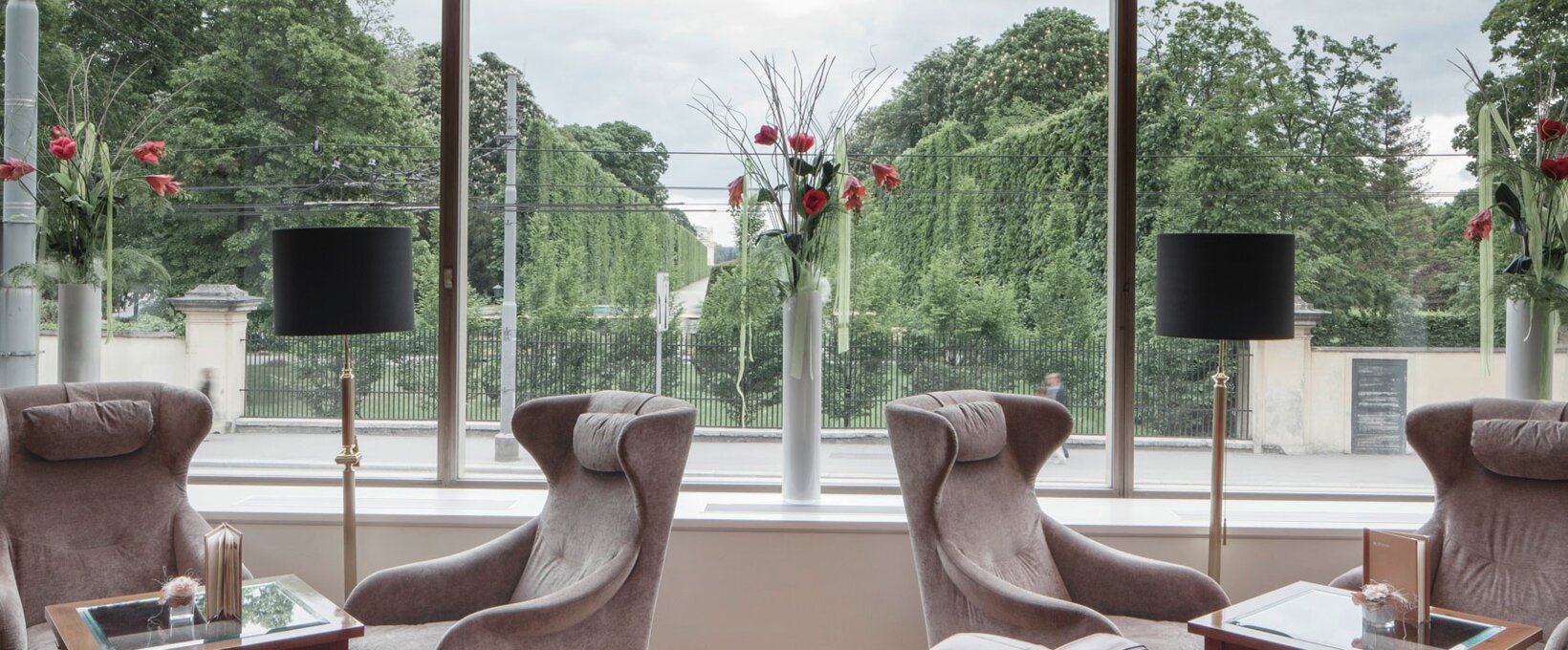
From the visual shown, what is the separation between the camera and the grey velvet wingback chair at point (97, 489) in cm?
271

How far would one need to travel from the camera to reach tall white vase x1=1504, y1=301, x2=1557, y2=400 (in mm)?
3244

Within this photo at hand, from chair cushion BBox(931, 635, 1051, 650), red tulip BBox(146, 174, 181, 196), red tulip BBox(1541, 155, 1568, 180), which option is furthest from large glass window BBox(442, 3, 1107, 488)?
chair cushion BBox(931, 635, 1051, 650)

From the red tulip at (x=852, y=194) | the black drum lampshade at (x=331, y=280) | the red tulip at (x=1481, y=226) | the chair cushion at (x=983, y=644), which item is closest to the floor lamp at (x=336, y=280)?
the black drum lampshade at (x=331, y=280)

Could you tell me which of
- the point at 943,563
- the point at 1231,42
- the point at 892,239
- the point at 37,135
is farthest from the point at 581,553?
the point at 1231,42

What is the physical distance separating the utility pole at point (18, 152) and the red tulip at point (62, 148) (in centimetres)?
39

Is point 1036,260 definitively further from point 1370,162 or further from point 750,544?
point 750,544

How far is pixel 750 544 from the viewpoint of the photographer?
3129 millimetres

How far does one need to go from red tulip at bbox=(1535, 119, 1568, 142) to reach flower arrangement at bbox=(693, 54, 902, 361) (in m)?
2.04

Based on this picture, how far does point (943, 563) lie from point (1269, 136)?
206 cm

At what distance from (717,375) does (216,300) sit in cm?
182

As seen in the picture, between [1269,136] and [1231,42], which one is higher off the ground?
[1231,42]

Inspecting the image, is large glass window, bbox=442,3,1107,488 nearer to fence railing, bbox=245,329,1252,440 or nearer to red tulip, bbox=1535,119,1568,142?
fence railing, bbox=245,329,1252,440

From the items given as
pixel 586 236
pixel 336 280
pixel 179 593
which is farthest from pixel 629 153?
pixel 179 593

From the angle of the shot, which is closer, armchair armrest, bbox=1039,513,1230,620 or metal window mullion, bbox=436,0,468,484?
armchair armrest, bbox=1039,513,1230,620
